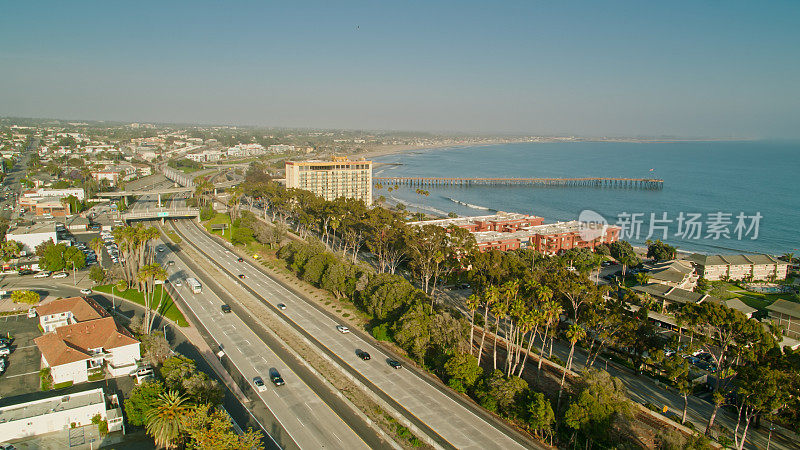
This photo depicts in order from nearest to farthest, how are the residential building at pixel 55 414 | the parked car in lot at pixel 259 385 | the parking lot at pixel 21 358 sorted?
the residential building at pixel 55 414 < the parked car in lot at pixel 259 385 < the parking lot at pixel 21 358

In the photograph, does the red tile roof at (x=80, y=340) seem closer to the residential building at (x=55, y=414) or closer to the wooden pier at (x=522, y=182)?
the residential building at (x=55, y=414)

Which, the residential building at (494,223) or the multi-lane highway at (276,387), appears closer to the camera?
the multi-lane highway at (276,387)

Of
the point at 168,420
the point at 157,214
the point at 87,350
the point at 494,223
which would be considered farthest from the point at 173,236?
the point at 168,420

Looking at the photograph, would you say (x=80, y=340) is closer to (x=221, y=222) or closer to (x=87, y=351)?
(x=87, y=351)

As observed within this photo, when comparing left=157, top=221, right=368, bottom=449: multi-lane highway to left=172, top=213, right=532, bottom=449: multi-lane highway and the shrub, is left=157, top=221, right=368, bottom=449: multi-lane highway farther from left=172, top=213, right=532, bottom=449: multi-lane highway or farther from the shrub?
the shrub

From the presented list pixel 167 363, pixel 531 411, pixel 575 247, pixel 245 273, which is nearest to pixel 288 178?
pixel 245 273

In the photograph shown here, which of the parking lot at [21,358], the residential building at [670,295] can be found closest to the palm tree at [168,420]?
the parking lot at [21,358]
